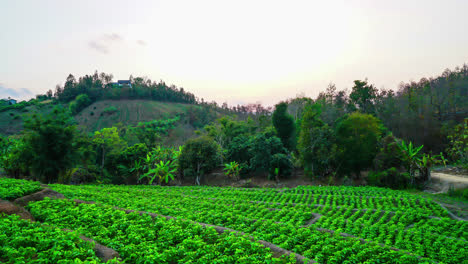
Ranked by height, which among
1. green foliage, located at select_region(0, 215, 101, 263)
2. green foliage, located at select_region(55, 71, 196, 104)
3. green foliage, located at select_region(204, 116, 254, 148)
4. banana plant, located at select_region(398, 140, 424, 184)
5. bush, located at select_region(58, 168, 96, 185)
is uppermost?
green foliage, located at select_region(55, 71, 196, 104)

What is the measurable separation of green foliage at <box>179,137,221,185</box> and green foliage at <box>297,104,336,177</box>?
34.5ft

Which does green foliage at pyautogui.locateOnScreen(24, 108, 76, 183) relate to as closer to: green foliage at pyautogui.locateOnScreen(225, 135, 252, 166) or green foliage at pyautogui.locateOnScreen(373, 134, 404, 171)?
green foliage at pyautogui.locateOnScreen(225, 135, 252, 166)

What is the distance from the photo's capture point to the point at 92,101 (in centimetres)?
8525

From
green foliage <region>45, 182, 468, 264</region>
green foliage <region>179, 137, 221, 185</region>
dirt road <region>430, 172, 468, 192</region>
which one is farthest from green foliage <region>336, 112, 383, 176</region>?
green foliage <region>179, 137, 221, 185</region>

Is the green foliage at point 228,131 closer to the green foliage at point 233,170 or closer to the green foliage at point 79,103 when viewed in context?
the green foliage at point 233,170

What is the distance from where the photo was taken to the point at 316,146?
25.4m

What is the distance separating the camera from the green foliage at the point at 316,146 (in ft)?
81.8

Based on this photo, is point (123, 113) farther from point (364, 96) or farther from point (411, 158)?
point (411, 158)

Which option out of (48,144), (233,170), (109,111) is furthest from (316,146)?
(109,111)

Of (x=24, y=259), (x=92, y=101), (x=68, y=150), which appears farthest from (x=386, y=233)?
(x=92, y=101)

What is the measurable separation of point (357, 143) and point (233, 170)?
1377 centimetres

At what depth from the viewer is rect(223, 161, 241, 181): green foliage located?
2853 centimetres

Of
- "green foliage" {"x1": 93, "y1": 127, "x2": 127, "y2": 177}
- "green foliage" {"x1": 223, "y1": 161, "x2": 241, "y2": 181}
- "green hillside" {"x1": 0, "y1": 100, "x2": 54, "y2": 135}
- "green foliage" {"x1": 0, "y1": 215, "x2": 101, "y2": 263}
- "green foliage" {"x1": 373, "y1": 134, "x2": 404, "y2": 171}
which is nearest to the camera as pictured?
"green foliage" {"x1": 0, "y1": 215, "x2": 101, "y2": 263}

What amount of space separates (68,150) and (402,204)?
2734cm
